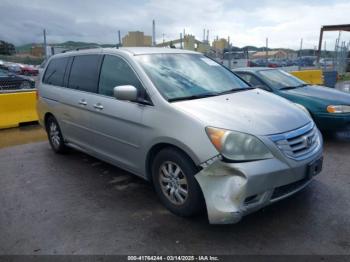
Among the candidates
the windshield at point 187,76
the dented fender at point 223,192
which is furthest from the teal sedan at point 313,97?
the dented fender at point 223,192

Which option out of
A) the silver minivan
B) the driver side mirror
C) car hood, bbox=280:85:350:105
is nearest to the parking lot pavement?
the silver minivan

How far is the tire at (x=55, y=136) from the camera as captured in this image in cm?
533

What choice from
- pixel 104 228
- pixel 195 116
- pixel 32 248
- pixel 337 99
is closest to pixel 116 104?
pixel 195 116

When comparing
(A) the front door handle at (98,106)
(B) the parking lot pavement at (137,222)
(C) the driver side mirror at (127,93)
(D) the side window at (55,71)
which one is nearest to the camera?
(B) the parking lot pavement at (137,222)

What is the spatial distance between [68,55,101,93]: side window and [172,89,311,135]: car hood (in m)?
1.63

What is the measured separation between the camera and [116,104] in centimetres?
378

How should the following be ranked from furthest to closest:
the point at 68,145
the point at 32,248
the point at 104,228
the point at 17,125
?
the point at 17,125 → the point at 68,145 → the point at 104,228 → the point at 32,248

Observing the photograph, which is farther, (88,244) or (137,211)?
(137,211)

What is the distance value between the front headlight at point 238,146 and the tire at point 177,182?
0.35 m

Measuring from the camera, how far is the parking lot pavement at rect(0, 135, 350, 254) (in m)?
2.81

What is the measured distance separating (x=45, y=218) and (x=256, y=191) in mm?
2249

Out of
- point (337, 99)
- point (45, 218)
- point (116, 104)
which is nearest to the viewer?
point (45, 218)

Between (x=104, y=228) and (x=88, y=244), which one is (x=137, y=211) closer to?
(x=104, y=228)

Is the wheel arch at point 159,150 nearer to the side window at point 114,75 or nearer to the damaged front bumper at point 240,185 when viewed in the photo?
the damaged front bumper at point 240,185
